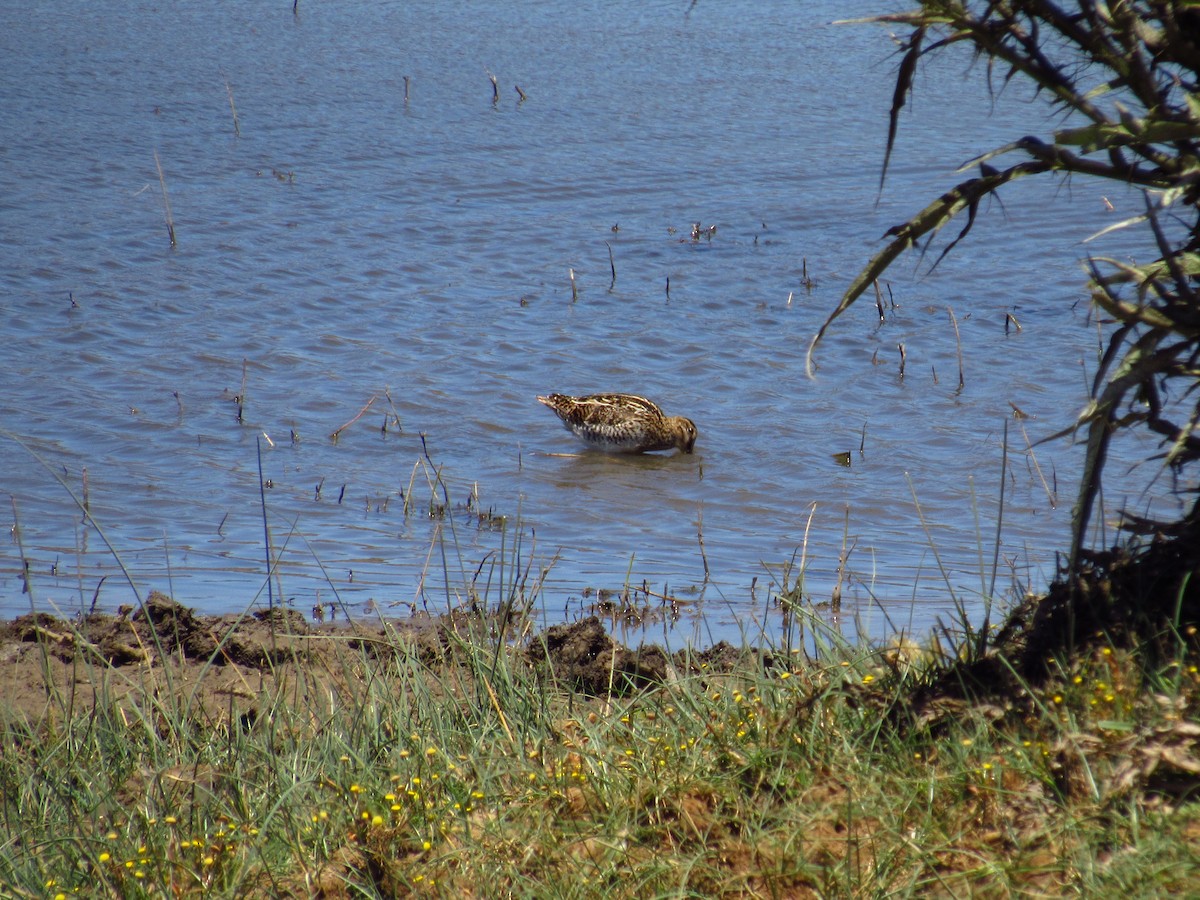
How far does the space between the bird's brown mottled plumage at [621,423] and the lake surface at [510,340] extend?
0.58 ft

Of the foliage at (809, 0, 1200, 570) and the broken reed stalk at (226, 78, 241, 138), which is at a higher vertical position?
the foliage at (809, 0, 1200, 570)

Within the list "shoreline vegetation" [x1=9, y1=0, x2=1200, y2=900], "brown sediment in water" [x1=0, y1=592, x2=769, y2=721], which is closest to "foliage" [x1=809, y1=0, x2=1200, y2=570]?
"shoreline vegetation" [x1=9, y1=0, x2=1200, y2=900]

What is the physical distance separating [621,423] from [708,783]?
19.8 ft

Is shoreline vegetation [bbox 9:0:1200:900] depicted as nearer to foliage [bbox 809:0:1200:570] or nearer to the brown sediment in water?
foliage [bbox 809:0:1200:570]

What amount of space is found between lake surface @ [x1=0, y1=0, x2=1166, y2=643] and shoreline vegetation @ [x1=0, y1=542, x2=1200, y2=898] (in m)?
0.52

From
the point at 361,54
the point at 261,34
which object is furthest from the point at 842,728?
the point at 261,34

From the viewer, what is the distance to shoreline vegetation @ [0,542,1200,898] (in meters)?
2.86

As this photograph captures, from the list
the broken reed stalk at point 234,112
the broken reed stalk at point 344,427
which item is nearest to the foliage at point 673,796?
the broken reed stalk at point 344,427

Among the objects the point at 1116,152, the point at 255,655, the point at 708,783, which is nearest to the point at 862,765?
the point at 708,783

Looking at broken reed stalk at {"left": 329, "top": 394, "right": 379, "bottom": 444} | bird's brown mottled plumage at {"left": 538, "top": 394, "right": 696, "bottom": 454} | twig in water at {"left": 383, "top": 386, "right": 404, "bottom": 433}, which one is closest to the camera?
broken reed stalk at {"left": 329, "top": 394, "right": 379, "bottom": 444}

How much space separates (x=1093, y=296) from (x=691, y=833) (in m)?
1.46

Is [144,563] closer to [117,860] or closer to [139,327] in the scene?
[117,860]

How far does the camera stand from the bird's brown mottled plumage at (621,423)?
8992 millimetres

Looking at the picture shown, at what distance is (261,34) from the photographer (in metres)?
22.9
